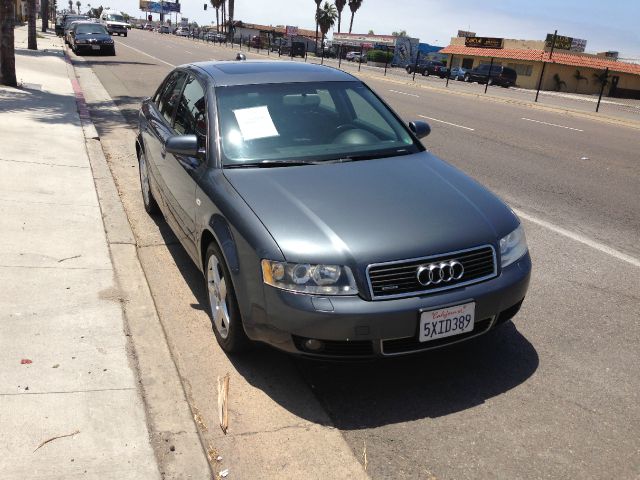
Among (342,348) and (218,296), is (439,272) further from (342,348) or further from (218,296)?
(218,296)

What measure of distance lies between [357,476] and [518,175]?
7.11 metres

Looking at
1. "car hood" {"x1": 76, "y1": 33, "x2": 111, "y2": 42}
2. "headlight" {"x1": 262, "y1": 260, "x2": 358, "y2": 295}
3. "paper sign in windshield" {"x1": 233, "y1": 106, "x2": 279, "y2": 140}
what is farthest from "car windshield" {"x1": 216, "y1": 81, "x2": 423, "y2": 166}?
"car hood" {"x1": 76, "y1": 33, "x2": 111, "y2": 42}

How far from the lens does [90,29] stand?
29.3 metres

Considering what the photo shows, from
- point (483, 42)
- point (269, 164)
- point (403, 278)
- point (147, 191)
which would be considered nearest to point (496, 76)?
point (483, 42)

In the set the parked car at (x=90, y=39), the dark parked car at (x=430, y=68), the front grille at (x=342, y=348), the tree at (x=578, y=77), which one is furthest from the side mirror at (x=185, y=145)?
the tree at (x=578, y=77)

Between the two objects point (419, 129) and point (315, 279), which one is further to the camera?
point (419, 129)

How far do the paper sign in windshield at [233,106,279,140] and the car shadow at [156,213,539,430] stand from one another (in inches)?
57.5

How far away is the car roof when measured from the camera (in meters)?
4.58

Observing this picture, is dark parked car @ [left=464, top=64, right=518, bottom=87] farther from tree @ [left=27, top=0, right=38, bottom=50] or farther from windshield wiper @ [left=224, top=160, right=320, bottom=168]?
windshield wiper @ [left=224, top=160, right=320, bottom=168]

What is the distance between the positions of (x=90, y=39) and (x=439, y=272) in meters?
28.8

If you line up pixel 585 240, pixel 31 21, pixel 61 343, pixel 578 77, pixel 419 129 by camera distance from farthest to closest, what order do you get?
pixel 578 77 → pixel 31 21 → pixel 585 240 → pixel 419 129 → pixel 61 343

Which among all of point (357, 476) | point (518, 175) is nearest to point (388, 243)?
point (357, 476)

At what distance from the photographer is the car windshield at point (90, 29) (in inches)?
1135

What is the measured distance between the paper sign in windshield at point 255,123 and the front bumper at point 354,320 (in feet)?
4.72
